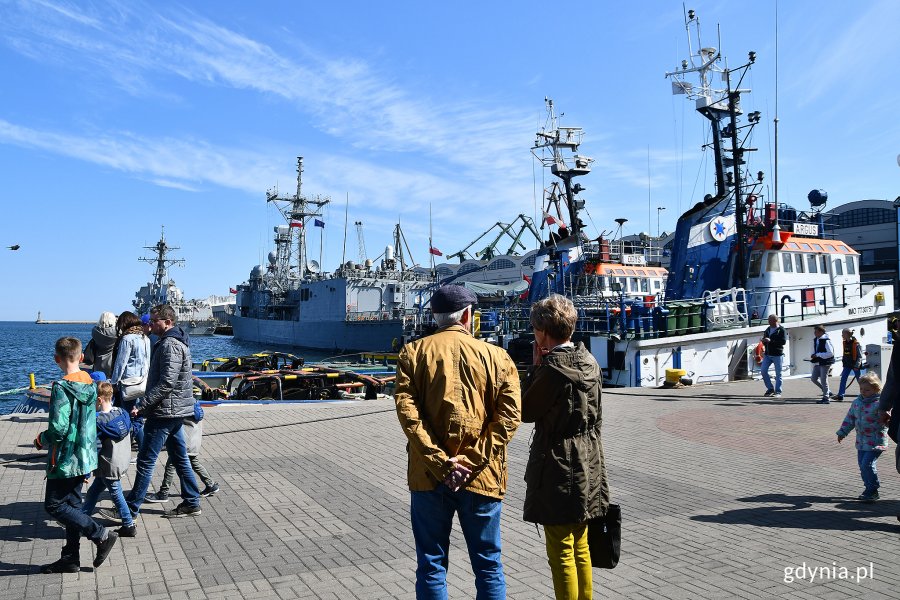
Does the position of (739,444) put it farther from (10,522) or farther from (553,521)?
(10,522)

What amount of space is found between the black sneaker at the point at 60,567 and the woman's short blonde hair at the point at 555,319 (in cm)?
374

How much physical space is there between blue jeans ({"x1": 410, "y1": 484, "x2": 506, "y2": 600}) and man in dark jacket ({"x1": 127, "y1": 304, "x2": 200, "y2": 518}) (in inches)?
135

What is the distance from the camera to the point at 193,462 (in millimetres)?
6789

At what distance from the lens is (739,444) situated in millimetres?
9602

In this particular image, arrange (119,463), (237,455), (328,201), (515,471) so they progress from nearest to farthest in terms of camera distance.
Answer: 1. (119,463)
2. (515,471)
3. (237,455)
4. (328,201)

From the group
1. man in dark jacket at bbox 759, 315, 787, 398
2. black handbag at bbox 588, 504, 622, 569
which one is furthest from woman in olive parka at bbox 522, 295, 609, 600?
man in dark jacket at bbox 759, 315, 787, 398

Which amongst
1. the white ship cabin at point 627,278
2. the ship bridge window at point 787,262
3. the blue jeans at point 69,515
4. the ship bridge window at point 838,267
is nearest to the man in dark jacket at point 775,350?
the ship bridge window at point 787,262

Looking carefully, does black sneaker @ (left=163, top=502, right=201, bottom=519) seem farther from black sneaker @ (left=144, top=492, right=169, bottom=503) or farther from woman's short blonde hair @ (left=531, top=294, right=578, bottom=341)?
woman's short blonde hair @ (left=531, top=294, right=578, bottom=341)

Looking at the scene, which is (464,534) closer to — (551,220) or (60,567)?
(60,567)

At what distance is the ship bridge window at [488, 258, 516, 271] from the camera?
70.5 meters

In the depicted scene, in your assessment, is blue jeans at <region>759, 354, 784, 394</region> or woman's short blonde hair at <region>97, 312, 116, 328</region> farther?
blue jeans at <region>759, 354, 784, 394</region>

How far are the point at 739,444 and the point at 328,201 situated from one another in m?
→ 65.6

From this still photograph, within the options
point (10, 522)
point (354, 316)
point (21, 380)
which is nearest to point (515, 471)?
point (10, 522)

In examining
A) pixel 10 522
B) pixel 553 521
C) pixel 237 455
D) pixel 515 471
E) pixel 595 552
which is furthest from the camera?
pixel 237 455
